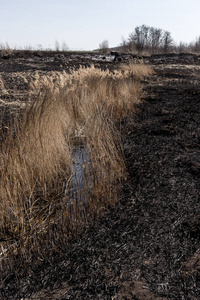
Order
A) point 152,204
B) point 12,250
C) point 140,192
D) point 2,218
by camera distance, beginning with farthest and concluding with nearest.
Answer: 1. point 140,192
2. point 152,204
3. point 2,218
4. point 12,250

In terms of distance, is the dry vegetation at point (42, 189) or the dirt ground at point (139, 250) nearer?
the dirt ground at point (139, 250)

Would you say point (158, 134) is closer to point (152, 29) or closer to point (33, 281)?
point (33, 281)

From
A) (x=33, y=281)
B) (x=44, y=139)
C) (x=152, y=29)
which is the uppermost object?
(x=152, y=29)

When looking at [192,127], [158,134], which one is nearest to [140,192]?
[158,134]

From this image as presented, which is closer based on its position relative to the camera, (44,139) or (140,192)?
(140,192)

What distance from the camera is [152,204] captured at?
174 centimetres

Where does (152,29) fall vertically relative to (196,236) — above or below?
above

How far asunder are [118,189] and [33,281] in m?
0.98

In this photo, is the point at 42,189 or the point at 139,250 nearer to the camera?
the point at 139,250

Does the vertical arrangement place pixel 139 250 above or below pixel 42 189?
below

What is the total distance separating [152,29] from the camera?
49781 mm

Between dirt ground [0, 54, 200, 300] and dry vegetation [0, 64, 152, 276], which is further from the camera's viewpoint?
dry vegetation [0, 64, 152, 276]

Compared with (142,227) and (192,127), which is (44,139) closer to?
(142,227)

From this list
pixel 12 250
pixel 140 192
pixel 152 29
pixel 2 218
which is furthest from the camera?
pixel 152 29
